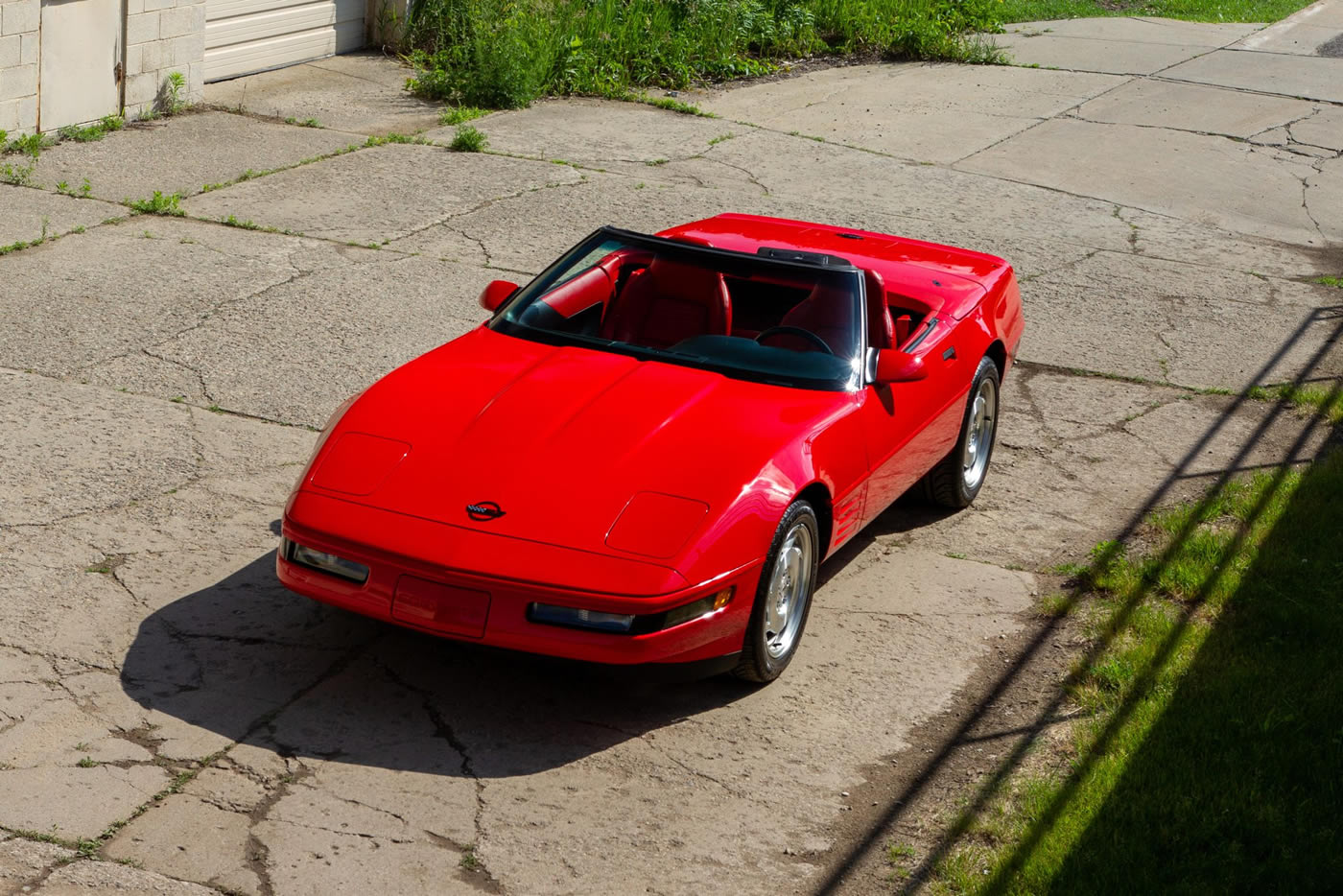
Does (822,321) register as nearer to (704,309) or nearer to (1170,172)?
(704,309)

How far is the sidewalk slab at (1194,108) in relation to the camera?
15453 millimetres

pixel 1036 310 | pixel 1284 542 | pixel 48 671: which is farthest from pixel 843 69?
pixel 48 671

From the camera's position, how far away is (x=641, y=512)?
16.3 ft

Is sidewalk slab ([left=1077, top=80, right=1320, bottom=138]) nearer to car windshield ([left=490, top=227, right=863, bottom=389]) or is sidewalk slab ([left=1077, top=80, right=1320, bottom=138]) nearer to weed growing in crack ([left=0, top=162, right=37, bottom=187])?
weed growing in crack ([left=0, top=162, right=37, bottom=187])

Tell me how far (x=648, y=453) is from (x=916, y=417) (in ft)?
4.84

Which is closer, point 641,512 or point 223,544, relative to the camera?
point 641,512

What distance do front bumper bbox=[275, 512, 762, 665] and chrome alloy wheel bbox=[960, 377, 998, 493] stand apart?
244cm

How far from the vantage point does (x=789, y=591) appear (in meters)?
5.46

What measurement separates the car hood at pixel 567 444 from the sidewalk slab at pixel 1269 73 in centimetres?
1376

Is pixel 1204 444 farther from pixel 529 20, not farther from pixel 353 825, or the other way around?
pixel 529 20

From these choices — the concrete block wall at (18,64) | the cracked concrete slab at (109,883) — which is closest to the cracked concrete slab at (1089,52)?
the concrete block wall at (18,64)

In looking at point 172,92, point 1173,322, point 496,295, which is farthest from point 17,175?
point 1173,322

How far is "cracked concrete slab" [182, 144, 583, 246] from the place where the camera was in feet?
34.3

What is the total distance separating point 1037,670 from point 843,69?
13.0 m
